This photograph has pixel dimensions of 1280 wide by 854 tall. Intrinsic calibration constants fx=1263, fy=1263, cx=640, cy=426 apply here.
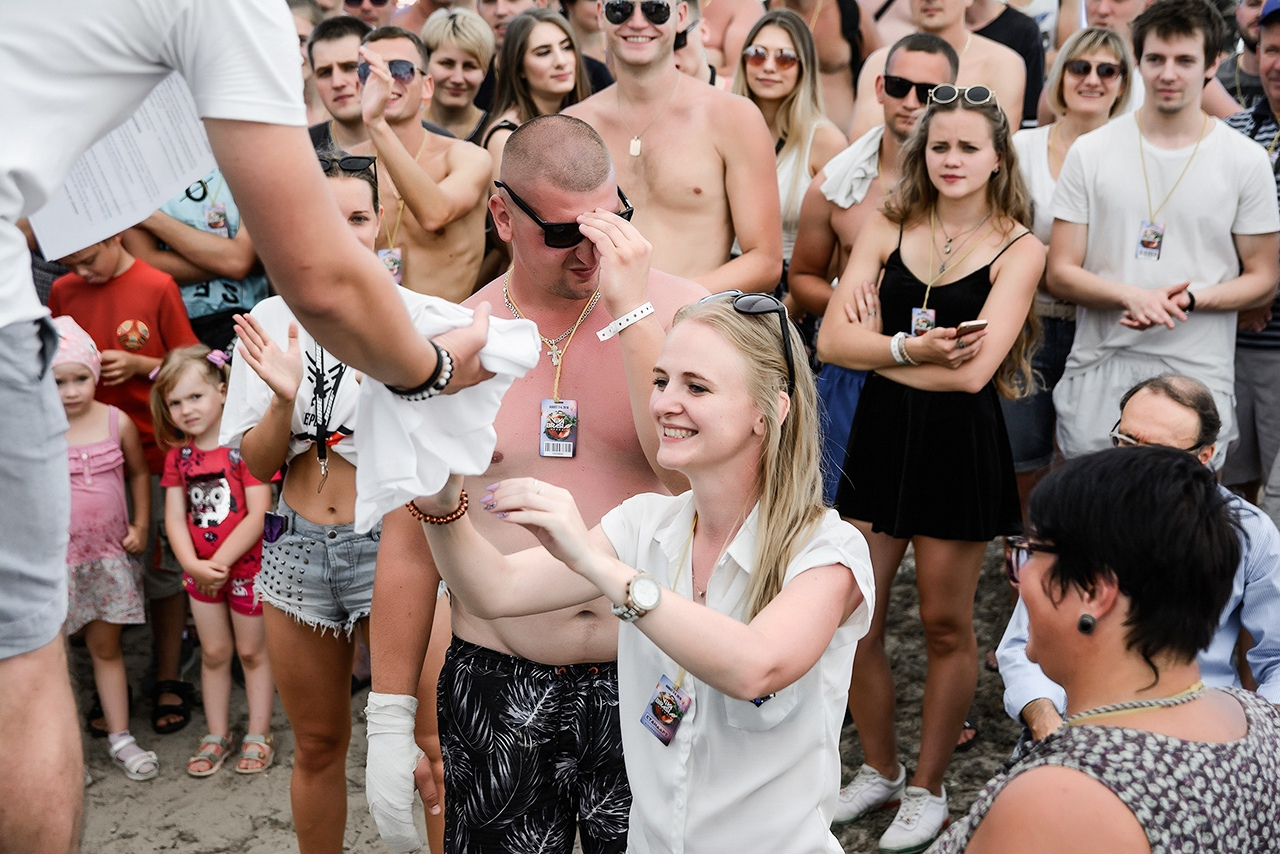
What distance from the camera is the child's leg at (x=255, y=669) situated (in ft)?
16.3

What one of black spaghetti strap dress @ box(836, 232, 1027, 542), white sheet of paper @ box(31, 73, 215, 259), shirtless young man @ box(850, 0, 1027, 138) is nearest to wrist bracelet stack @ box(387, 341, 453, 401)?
white sheet of paper @ box(31, 73, 215, 259)

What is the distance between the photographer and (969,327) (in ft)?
13.4

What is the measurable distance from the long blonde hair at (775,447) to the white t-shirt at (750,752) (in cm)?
3

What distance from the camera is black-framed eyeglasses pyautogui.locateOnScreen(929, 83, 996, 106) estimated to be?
4266mm

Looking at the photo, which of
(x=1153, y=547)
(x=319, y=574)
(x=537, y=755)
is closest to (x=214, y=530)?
(x=319, y=574)

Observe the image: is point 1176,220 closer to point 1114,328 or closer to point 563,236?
point 1114,328

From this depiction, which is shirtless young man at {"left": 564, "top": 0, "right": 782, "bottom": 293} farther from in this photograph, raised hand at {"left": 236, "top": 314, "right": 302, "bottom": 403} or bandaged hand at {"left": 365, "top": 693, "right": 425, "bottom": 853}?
bandaged hand at {"left": 365, "top": 693, "right": 425, "bottom": 853}

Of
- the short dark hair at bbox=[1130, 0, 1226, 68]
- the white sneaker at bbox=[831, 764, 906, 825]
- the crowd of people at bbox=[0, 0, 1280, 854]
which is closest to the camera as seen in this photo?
the crowd of people at bbox=[0, 0, 1280, 854]

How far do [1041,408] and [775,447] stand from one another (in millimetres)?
2932

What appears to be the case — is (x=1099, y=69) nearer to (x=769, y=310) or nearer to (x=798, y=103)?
(x=798, y=103)

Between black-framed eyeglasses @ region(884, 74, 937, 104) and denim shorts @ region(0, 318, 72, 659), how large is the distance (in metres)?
3.86

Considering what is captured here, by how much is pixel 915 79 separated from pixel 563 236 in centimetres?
260

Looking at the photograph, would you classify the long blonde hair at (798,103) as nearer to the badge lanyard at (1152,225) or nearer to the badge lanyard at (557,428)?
the badge lanyard at (1152,225)

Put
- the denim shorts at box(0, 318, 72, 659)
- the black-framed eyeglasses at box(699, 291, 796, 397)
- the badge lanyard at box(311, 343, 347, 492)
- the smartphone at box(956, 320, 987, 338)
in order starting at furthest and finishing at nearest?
the smartphone at box(956, 320, 987, 338)
the badge lanyard at box(311, 343, 347, 492)
the black-framed eyeglasses at box(699, 291, 796, 397)
the denim shorts at box(0, 318, 72, 659)
